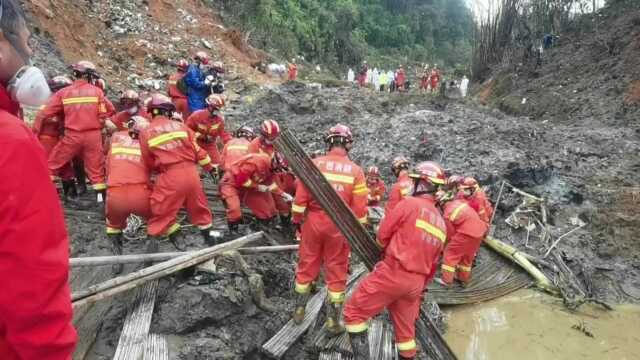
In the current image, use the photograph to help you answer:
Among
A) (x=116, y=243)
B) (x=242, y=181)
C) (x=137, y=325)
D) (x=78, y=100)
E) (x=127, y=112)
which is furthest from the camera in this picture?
(x=127, y=112)

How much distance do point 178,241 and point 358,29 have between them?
39137mm

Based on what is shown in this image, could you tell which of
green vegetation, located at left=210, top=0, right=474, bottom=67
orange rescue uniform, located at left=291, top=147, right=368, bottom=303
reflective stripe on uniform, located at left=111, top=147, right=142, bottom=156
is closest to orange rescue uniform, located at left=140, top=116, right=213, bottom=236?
reflective stripe on uniform, located at left=111, top=147, right=142, bottom=156

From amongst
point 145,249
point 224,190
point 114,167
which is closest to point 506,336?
point 224,190

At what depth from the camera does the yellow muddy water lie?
5.02 meters

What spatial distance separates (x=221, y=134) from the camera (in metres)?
6.98

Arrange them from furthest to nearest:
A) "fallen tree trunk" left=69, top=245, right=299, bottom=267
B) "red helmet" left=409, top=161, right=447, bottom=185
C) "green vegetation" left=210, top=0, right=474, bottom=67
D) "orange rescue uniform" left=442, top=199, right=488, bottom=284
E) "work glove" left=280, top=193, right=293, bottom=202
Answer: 1. "green vegetation" left=210, top=0, right=474, bottom=67
2. "work glove" left=280, top=193, right=293, bottom=202
3. "orange rescue uniform" left=442, top=199, right=488, bottom=284
4. "red helmet" left=409, top=161, right=447, bottom=185
5. "fallen tree trunk" left=69, top=245, right=299, bottom=267

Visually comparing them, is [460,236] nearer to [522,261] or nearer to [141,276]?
[522,261]

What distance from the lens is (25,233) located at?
114 cm

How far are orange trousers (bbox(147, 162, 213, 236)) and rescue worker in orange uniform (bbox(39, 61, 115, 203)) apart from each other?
1.56 meters

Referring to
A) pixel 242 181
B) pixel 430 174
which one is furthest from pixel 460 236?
pixel 242 181

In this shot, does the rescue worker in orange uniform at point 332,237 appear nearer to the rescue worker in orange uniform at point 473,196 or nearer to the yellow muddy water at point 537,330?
the yellow muddy water at point 537,330

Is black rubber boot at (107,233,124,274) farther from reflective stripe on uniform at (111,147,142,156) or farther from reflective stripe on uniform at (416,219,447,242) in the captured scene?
reflective stripe on uniform at (416,219,447,242)

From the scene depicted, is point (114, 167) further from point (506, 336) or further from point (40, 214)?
point (506, 336)

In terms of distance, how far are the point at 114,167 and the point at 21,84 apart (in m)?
3.59
